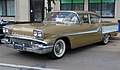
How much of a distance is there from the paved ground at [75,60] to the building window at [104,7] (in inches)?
360

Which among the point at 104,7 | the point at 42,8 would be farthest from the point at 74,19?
the point at 42,8

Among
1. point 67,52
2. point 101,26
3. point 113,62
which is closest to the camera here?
point 113,62

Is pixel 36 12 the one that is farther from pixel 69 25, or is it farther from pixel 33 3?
pixel 69 25

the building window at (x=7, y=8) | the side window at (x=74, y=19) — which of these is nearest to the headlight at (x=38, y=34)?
the side window at (x=74, y=19)

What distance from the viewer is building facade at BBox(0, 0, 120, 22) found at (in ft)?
57.6

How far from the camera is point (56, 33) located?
727 cm

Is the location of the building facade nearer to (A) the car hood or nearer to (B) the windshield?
(B) the windshield

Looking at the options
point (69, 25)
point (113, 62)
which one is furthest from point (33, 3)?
point (113, 62)

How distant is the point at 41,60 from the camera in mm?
7387

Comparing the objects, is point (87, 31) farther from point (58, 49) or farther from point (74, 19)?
point (58, 49)

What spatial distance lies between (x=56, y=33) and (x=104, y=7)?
36.8 feet

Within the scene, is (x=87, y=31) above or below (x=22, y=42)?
above

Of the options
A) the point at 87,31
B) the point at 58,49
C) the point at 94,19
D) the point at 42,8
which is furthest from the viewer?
the point at 42,8

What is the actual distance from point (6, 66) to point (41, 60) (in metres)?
1.22
